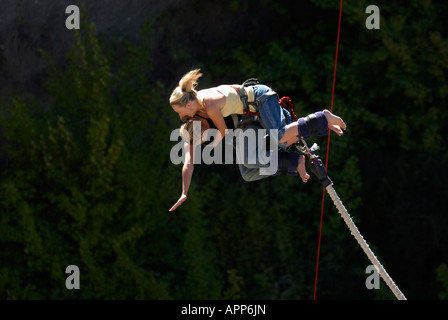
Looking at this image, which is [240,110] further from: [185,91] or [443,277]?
[443,277]

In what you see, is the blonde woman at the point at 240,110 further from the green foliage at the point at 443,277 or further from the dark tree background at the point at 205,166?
the green foliage at the point at 443,277

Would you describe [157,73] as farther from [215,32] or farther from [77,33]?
[77,33]

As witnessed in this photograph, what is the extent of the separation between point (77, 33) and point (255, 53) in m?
2.76

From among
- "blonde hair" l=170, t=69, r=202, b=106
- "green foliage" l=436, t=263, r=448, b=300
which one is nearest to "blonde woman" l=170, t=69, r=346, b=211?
"blonde hair" l=170, t=69, r=202, b=106

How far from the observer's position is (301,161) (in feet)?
19.4

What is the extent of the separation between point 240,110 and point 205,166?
210 inches

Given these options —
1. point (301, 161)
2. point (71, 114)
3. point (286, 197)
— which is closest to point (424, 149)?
point (286, 197)

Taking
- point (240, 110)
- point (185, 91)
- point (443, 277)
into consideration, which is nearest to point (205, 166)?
point (443, 277)

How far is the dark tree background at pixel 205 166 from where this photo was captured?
962 cm

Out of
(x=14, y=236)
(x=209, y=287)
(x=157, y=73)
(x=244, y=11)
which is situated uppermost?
(x=244, y=11)

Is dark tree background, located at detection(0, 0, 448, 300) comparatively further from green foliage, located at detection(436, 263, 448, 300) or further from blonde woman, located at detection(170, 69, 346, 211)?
blonde woman, located at detection(170, 69, 346, 211)

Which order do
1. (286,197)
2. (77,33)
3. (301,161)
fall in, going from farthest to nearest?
(286,197) → (77,33) → (301,161)

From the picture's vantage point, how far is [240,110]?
5793mm

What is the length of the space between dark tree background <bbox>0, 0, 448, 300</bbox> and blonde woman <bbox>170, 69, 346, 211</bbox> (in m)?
3.91
